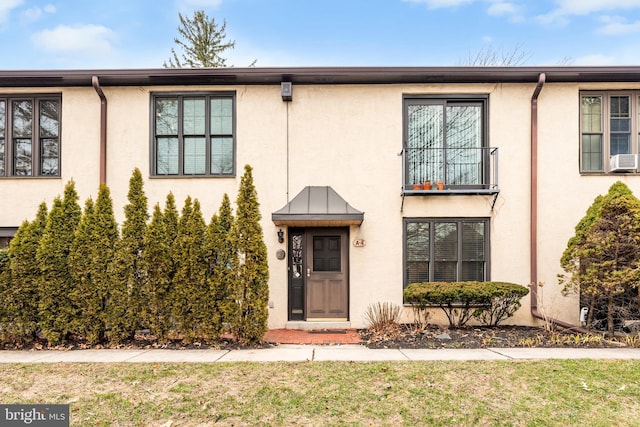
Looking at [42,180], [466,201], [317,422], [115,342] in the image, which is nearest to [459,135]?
[466,201]

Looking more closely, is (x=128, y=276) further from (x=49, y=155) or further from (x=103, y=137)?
(x=49, y=155)

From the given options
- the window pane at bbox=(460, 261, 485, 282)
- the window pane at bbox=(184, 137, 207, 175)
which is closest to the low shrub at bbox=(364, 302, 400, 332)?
the window pane at bbox=(460, 261, 485, 282)

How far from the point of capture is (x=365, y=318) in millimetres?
7902

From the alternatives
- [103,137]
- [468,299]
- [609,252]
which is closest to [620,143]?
[609,252]

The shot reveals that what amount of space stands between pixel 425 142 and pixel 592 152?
12.3 feet

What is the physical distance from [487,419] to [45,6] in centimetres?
2298

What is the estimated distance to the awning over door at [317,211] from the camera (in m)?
7.38

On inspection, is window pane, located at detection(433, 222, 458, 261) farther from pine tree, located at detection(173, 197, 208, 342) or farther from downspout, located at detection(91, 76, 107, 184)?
downspout, located at detection(91, 76, 107, 184)

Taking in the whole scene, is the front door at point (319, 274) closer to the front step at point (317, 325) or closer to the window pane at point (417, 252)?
the front step at point (317, 325)

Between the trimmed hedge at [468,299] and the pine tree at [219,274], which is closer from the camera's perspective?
the pine tree at [219,274]

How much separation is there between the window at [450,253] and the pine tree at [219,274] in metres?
3.89

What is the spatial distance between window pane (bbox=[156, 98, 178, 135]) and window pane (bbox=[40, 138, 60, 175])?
2358mm

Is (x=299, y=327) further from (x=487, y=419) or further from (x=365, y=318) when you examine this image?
(x=487, y=419)

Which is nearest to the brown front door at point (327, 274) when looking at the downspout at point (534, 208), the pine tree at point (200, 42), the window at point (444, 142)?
the window at point (444, 142)
